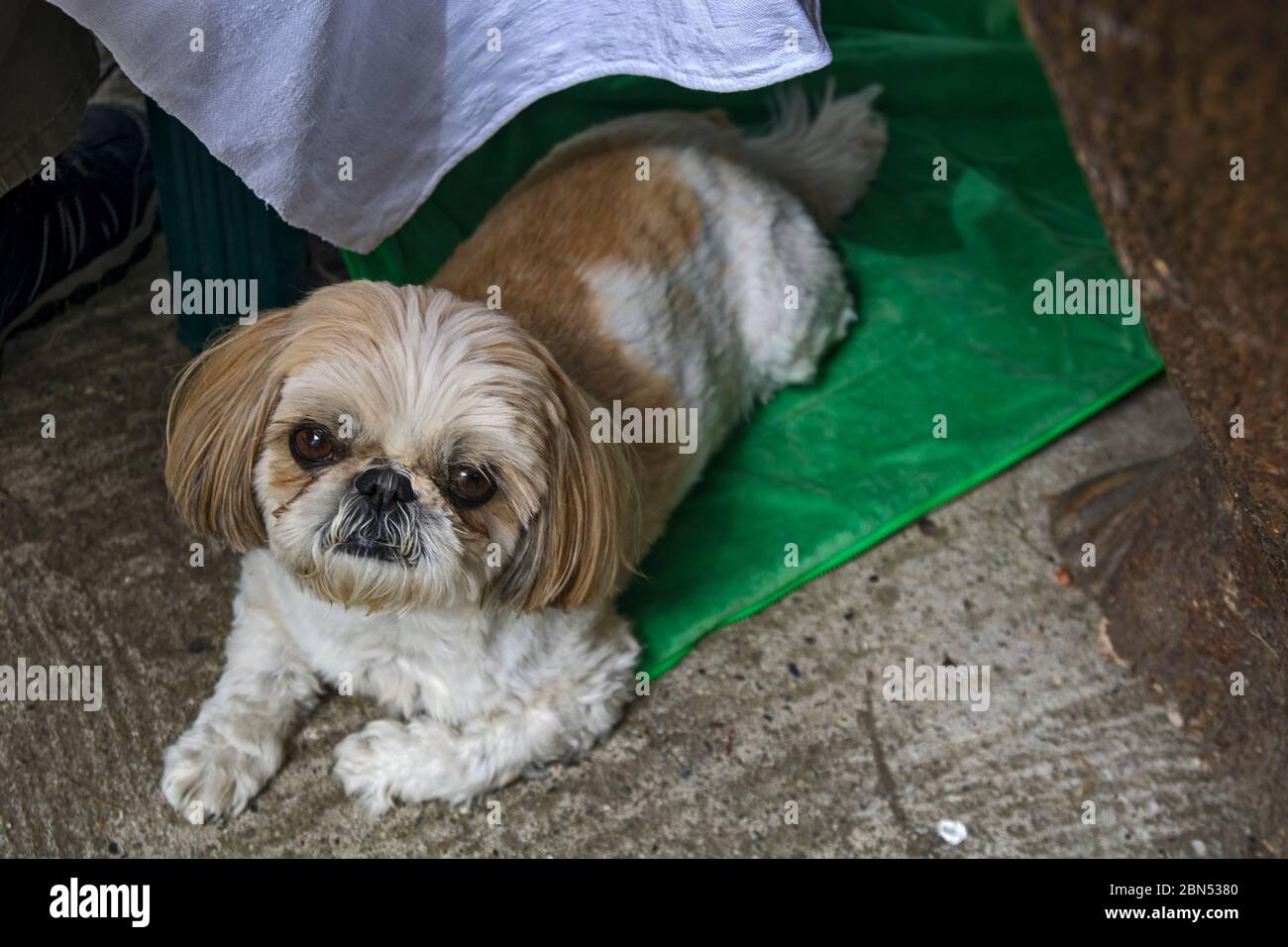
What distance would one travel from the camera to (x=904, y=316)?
358 cm

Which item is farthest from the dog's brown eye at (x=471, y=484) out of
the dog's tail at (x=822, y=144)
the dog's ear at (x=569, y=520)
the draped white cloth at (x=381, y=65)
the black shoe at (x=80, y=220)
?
the dog's tail at (x=822, y=144)

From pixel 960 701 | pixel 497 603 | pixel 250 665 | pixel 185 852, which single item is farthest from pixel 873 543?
pixel 185 852

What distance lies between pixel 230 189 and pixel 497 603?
1325 mm

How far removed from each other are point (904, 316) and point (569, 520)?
1823 mm

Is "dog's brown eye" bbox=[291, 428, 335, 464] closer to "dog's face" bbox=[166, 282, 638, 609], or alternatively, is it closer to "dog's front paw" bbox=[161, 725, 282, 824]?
"dog's face" bbox=[166, 282, 638, 609]

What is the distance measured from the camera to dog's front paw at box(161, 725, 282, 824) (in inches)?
92.4

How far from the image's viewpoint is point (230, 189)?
2814mm

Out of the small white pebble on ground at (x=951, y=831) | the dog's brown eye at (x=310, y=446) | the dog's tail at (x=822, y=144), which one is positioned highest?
the dog's tail at (x=822, y=144)

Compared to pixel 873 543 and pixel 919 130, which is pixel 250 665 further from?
pixel 919 130

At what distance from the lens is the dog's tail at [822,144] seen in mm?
3479

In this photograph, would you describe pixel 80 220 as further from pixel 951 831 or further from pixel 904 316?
pixel 951 831

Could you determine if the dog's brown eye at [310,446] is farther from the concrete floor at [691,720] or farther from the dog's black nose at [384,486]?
the concrete floor at [691,720]

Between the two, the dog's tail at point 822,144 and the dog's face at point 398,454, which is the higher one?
the dog's tail at point 822,144

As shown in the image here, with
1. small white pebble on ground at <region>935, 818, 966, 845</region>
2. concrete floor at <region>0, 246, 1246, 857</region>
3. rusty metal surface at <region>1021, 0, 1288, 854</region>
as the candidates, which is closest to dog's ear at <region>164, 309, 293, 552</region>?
concrete floor at <region>0, 246, 1246, 857</region>
